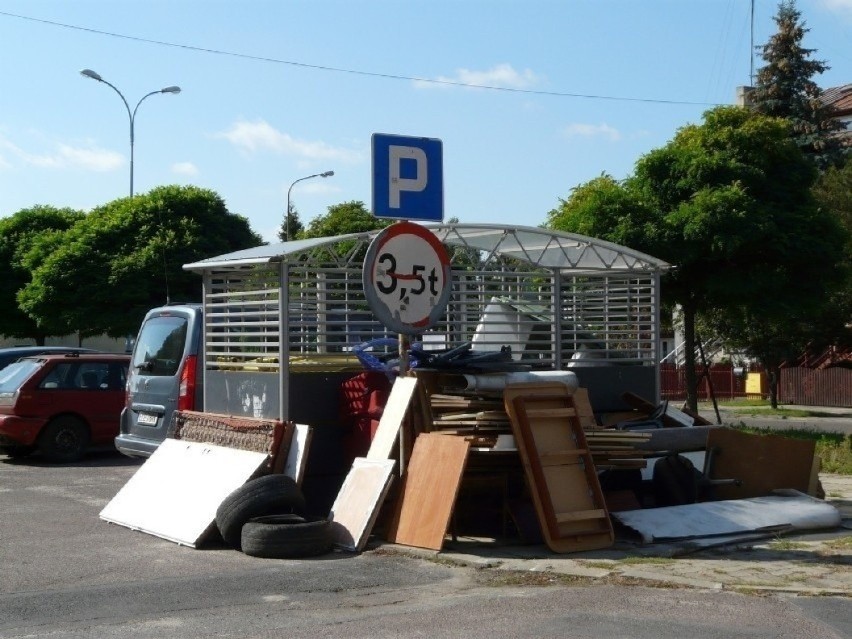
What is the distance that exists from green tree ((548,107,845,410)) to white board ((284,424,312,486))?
9.72m

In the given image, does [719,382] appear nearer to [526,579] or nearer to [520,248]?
[520,248]

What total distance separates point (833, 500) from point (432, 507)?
5092mm

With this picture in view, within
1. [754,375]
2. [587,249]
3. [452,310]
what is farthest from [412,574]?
[754,375]

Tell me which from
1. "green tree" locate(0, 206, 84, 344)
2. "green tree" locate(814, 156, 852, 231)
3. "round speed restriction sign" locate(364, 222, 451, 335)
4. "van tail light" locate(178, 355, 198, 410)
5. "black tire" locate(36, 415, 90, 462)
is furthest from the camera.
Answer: "green tree" locate(0, 206, 84, 344)

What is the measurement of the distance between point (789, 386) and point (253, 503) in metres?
34.5

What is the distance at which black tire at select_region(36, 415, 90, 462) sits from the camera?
16859mm

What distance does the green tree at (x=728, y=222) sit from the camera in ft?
59.7

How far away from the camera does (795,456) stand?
36.1ft

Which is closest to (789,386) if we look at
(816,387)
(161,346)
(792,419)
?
(816,387)

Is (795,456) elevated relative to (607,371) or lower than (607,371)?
lower

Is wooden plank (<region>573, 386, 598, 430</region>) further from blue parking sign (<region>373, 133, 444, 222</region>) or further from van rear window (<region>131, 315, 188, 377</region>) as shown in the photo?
van rear window (<region>131, 315, 188, 377</region>)

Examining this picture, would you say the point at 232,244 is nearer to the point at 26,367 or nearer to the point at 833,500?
the point at 26,367

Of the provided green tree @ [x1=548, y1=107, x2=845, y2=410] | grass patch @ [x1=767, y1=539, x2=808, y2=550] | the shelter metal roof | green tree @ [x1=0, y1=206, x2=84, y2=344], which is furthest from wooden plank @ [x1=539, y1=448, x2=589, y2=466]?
green tree @ [x1=0, y1=206, x2=84, y2=344]

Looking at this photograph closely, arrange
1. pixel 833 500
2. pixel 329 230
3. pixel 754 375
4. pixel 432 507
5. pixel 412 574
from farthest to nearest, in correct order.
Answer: pixel 329 230 → pixel 754 375 → pixel 833 500 → pixel 432 507 → pixel 412 574
